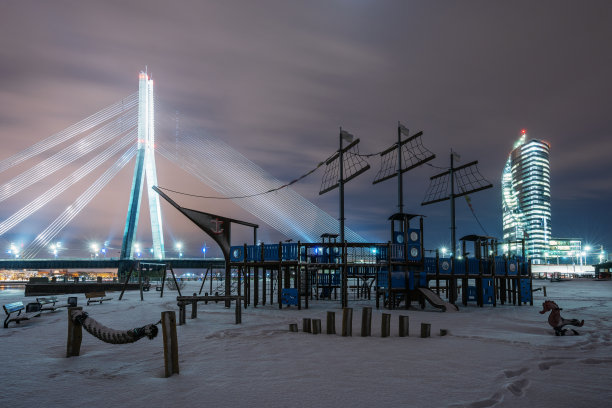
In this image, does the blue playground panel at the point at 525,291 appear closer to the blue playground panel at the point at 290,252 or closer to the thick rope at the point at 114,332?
the blue playground panel at the point at 290,252

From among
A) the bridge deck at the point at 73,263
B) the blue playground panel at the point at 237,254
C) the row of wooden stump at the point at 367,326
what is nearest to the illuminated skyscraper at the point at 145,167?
the bridge deck at the point at 73,263

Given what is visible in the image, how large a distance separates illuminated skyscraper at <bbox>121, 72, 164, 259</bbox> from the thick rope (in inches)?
1480

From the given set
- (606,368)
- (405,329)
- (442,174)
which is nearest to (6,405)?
(405,329)

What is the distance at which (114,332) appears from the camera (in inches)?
319

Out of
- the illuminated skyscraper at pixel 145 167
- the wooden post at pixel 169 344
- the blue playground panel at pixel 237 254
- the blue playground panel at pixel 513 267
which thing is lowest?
the wooden post at pixel 169 344

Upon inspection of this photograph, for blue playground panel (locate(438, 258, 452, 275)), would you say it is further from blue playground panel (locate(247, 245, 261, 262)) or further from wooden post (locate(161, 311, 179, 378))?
wooden post (locate(161, 311, 179, 378))

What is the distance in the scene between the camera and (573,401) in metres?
6.00

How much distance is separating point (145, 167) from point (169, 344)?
4149 cm

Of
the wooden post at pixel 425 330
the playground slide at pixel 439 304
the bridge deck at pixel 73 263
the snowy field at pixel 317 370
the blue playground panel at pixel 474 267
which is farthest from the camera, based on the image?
the bridge deck at pixel 73 263

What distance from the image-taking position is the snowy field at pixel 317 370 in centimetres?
612

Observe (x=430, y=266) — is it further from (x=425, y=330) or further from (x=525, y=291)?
(x=425, y=330)

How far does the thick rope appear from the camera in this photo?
748 cm

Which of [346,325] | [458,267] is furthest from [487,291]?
[346,325]

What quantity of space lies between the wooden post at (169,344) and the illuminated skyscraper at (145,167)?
3950 centimetres
